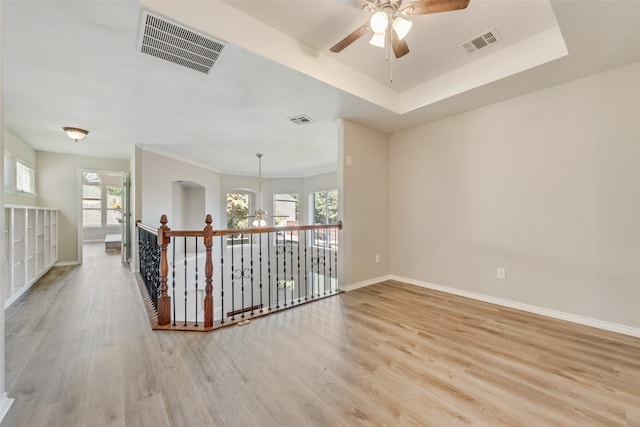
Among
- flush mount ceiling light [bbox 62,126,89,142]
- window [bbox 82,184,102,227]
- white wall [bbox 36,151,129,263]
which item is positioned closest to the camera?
flush mount ceiling light [bbox 62,126,89,142]

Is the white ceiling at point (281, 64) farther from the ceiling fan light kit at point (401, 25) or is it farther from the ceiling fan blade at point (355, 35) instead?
the ceiling fan light kit at point (401, 25)

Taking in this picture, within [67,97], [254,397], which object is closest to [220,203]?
[67,97]

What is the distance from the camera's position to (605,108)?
8.00ft

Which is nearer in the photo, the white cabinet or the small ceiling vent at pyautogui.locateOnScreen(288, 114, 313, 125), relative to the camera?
the white cabinet

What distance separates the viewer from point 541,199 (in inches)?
110

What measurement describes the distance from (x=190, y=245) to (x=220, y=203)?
4.91ft

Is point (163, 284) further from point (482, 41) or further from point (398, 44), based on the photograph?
point (482, 41)

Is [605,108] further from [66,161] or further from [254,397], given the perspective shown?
[66,161]

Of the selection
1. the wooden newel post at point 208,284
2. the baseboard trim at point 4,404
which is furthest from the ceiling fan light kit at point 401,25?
the baseboard trim at point 4,404

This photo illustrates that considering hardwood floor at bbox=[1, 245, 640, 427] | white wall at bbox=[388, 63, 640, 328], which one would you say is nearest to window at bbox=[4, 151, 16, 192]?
hardwood floor at bbox=[1, 245, 640, 427]

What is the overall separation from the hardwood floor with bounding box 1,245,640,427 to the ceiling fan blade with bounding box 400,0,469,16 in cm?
240

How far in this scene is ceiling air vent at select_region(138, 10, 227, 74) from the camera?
1811mm

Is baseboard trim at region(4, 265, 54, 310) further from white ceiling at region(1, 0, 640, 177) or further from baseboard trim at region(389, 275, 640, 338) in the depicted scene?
baseboard trim at region(389, 275, 640, 338)

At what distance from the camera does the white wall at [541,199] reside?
236 cm
